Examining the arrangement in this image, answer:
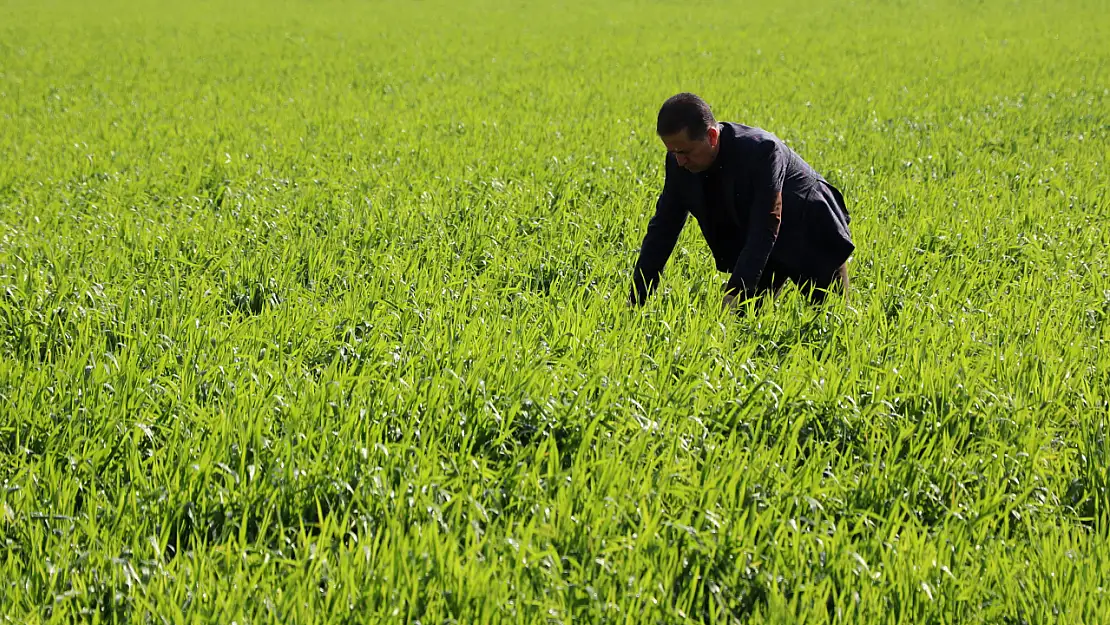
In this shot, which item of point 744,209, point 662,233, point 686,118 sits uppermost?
point 686,118

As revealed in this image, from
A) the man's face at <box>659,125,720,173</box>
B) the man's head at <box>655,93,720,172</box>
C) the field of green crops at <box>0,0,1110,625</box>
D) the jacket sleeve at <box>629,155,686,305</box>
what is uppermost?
the man's head at <box>655,93,720,172</box>

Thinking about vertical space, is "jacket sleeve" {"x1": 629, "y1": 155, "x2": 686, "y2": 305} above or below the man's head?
below

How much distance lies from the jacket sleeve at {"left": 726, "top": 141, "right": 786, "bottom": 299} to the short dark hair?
380 mm

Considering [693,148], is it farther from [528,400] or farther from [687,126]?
[528,400]

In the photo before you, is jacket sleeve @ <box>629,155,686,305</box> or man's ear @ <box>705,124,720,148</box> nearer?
man's ear @ <box>705,124,720,148</box>

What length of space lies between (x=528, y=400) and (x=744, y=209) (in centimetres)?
135

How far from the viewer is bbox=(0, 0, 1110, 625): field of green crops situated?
107 inches

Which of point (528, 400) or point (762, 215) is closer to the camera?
point (528, 400)

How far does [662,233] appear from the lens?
4.51 metres

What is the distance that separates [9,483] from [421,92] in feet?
39.9

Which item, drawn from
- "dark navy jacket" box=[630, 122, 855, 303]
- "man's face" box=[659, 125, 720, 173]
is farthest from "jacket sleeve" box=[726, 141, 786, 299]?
"man's face" box=[659, 125, 720, 173]

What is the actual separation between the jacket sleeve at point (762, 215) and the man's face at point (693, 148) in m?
0.21

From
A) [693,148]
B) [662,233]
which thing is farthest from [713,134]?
[662,233]

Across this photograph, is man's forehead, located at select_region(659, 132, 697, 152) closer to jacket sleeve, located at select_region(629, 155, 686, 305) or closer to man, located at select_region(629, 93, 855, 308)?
man, located at select_region(629, 93, 855, 308)
